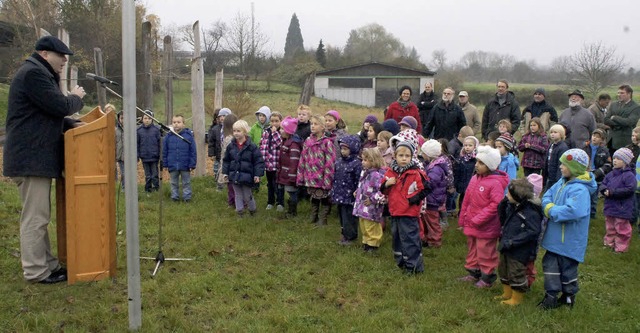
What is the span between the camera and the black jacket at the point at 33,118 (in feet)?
16.2

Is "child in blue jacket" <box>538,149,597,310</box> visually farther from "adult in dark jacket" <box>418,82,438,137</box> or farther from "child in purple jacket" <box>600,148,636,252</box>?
"adult in dark jacket" <box>418,82,438,137</box>

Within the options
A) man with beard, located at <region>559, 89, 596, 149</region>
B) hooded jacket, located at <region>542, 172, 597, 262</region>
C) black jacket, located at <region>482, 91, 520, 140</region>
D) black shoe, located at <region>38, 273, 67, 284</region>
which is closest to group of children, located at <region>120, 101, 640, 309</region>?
hooded jacket, located at <region>542, 172, 597, 262</region>

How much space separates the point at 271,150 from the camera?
891 centimetres

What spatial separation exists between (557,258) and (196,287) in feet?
11.7

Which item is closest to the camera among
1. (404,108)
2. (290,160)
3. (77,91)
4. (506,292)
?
(77,91)

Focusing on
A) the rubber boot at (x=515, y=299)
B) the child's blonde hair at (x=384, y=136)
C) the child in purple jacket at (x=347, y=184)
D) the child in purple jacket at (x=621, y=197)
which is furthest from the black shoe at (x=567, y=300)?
the child's blonde hair at (x=384, y=136)

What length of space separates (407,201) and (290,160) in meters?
2.91

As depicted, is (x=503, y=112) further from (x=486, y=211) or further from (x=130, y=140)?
(x=130, y=140)

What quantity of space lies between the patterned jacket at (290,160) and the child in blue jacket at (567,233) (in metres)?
4.23

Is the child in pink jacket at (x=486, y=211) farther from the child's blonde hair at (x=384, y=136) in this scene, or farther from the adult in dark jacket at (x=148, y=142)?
the adult in dark jacket at (x=148, y=142)

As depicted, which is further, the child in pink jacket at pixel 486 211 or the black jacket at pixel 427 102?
the black jacket at pixel 427 102

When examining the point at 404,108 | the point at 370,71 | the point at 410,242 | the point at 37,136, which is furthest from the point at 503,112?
the point at 370,71

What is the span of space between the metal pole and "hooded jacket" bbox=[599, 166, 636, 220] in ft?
20.6

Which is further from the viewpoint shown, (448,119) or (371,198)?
(448,119)
